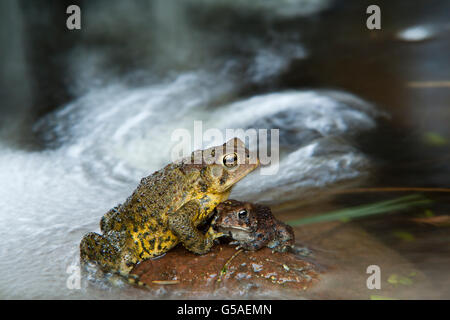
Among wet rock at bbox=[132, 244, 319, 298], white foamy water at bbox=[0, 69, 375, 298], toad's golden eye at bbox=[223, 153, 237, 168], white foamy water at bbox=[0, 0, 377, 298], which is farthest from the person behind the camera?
white foamy water at bbox=[0, 0, 377, 298]

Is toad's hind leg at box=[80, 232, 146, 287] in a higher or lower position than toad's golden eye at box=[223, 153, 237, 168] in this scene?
lower

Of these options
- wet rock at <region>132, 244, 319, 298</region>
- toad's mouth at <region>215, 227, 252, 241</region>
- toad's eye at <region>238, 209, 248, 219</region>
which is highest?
toad's eye at <region>238, 209, 248, 219</region>

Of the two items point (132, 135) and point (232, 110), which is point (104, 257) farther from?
point (232, 110)

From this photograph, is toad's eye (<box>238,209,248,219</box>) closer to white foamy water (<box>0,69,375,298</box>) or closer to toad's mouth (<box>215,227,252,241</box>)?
toad's mouth (<box>215,227,252,241</box>)

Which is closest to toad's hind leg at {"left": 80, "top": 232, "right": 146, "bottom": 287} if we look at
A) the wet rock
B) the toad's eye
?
the wet rock

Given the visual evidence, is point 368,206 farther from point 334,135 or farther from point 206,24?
point 206,24

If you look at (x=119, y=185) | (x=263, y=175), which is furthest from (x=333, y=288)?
(x=119, y=185)

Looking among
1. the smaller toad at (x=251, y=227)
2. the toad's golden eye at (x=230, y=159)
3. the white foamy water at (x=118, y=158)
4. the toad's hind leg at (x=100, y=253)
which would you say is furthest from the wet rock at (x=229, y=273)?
the toad's golden eye at (x=230, y=159)
